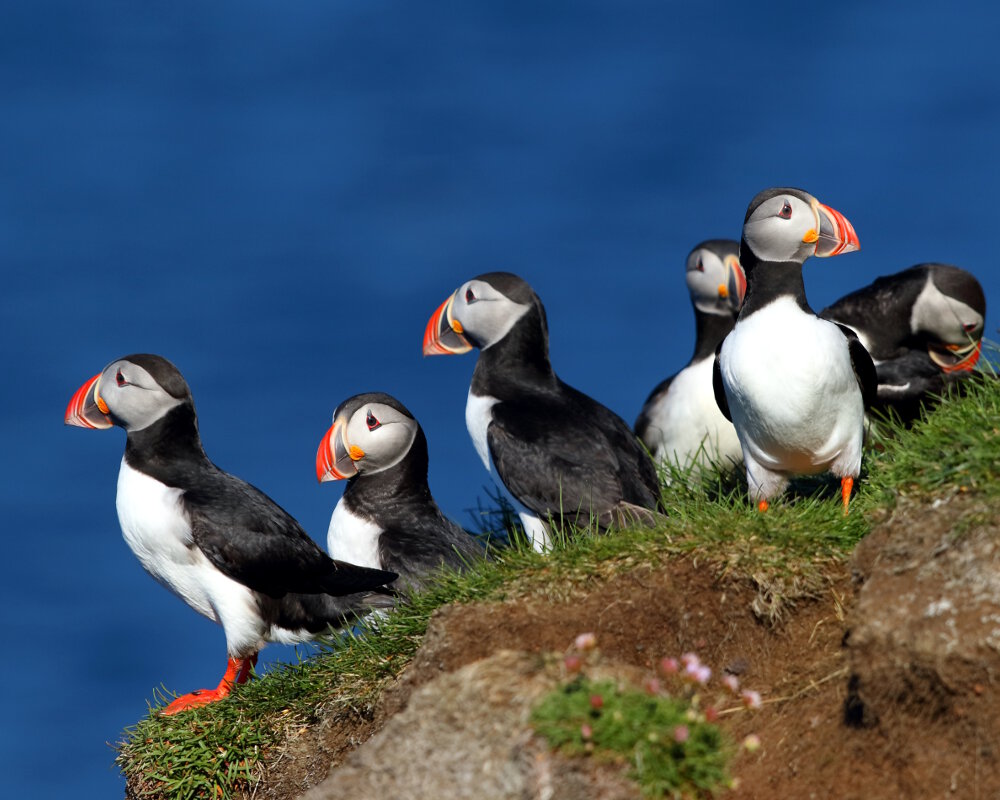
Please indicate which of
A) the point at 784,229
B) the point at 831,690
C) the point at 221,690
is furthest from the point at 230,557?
the point at 831,690

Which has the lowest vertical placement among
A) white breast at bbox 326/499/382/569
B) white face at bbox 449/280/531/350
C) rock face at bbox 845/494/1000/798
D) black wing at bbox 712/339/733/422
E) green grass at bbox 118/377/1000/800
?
rock face at bbox 845/494/1000/798

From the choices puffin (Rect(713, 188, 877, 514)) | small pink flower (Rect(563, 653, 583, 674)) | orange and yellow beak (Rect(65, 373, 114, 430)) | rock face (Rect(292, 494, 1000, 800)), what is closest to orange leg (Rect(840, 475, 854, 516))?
puffin (Rect(713, 188, 877, 514))

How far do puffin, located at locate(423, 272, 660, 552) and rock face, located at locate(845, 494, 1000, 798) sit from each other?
262 centimetres

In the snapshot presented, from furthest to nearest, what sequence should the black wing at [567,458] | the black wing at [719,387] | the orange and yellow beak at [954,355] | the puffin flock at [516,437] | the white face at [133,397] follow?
the orange and yellow beak at [954,355] → the white face at [133,397] → the black wing at [567,458] → the black wing at [719,387] → the puffin flock at [516,437]

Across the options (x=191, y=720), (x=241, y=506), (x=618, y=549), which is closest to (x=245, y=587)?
(x=241, y=506)

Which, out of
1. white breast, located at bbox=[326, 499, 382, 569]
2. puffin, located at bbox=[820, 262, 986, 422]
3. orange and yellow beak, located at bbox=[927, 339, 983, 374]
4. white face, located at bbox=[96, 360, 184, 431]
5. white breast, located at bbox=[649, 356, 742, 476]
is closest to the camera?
white face, located at bbox=[96, 360, 184, 431]

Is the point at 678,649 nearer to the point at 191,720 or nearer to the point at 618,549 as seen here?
the point at 618,549

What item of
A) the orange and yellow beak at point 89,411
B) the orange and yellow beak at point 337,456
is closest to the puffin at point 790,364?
the orange and yellow beak at point 337,456

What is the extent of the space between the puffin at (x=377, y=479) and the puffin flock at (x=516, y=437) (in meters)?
0.01

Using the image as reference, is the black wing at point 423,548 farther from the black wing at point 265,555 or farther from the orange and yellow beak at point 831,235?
the orange and yellow beak at point 831,235

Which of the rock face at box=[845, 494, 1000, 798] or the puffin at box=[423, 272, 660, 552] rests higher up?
the puffin at box=[423, 272, 660, 552]

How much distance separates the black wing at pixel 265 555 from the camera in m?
7.51

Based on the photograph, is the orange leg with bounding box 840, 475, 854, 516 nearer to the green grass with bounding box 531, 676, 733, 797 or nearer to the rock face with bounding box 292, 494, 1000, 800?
the rock face with bounding box 292, 494, 1000, 800

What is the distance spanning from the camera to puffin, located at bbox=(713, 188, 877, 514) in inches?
266
